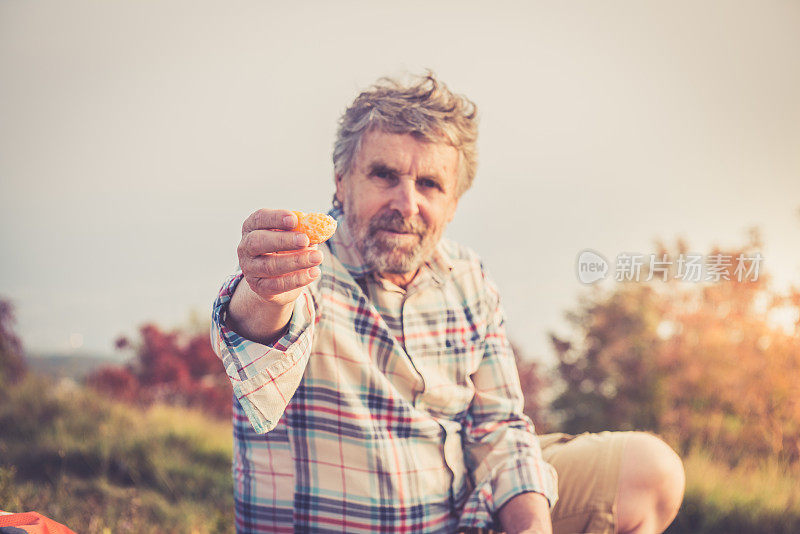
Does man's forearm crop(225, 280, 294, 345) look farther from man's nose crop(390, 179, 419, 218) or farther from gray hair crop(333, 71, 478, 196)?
gray hair crop(333, 71, 478, 196)

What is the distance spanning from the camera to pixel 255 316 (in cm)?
141

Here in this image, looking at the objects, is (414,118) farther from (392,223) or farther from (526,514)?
(526,514)

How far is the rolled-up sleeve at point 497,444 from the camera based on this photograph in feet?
6.12

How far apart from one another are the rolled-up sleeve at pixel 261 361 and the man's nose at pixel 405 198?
529 millimetres

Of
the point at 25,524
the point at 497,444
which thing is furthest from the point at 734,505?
the point at 25,524

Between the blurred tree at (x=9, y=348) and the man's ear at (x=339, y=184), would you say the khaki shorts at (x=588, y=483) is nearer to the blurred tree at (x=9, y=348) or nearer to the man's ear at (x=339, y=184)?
the man's ear at (x=339, y=184)

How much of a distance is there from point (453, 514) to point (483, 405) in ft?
1.23

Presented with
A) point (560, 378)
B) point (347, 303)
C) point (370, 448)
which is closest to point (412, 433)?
point (370, 448)

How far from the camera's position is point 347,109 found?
2055mm

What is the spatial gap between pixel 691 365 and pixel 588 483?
11.6 feet

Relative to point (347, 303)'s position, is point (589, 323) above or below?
below

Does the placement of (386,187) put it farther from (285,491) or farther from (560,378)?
(560,378)

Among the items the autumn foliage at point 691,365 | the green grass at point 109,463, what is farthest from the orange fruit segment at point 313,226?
the autumn foliage at point 691,365

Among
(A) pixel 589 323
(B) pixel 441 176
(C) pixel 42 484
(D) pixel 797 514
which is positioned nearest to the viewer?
(B) pixel 441 176
